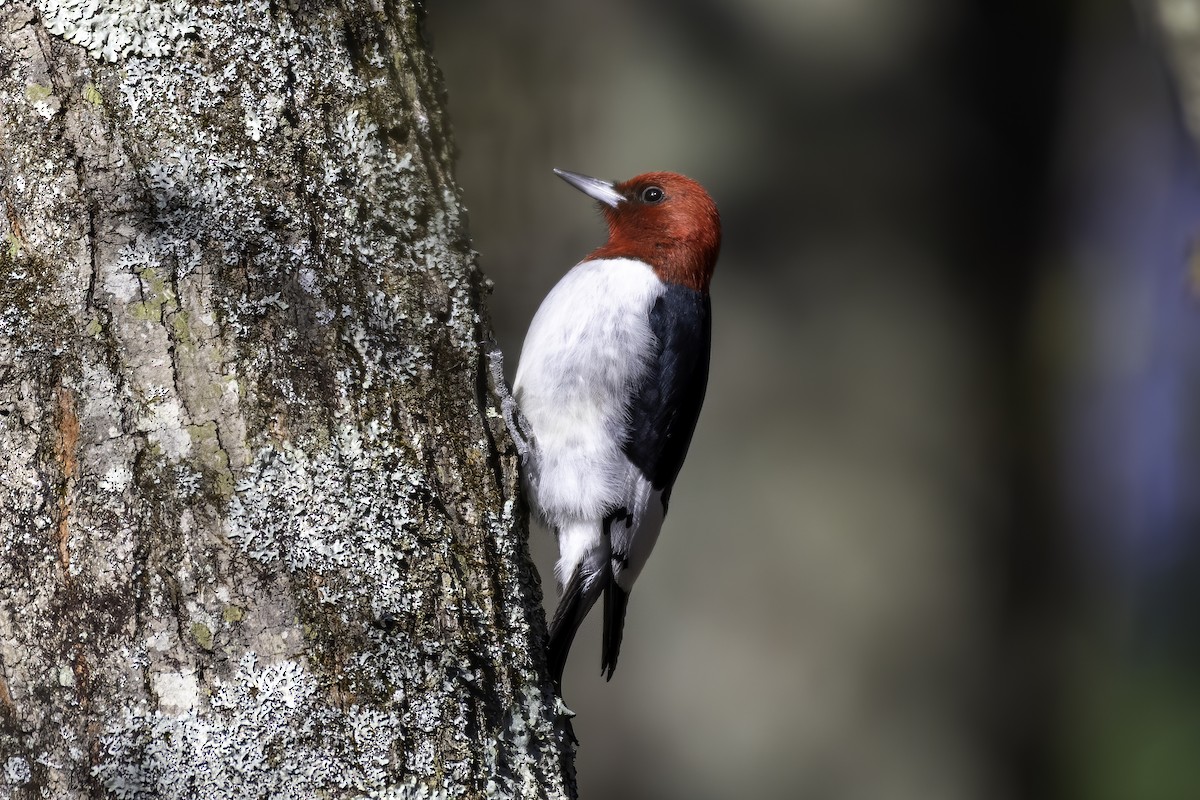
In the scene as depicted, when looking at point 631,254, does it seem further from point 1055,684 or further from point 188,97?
point 1055,684

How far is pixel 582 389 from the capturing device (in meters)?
2.76

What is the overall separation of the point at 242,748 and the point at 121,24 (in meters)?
1.07

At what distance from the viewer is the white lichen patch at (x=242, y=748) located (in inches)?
58.3

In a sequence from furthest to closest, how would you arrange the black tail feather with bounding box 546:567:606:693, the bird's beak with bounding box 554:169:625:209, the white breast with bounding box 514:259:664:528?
the bird's beak with bounding box 554:169:625:209 → the white breast with bounding box 514:259:664:528 → the black tail feather with bounding box 546:567:606:693

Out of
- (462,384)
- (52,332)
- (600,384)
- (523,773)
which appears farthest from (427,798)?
(600,384)

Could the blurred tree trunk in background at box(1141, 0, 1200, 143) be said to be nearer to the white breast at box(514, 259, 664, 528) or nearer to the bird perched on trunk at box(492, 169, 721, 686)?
→ the bird perched on trunk at box(492, 169, 721, 686)

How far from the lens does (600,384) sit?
2.79m

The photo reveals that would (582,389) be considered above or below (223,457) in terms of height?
below

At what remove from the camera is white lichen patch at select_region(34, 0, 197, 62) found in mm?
1577

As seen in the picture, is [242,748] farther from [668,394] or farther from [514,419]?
[668,394]

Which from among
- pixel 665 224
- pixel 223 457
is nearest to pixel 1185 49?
pixel 665 224

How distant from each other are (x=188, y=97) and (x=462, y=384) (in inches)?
24.3

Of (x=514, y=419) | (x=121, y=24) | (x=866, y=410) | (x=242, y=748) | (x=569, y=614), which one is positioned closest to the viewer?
(x=242, y=748)

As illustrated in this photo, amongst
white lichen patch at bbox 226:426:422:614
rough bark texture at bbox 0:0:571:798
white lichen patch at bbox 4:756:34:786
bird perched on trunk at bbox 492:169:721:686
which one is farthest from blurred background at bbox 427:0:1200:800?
white lichen patch at bbox 4:756:34:786
